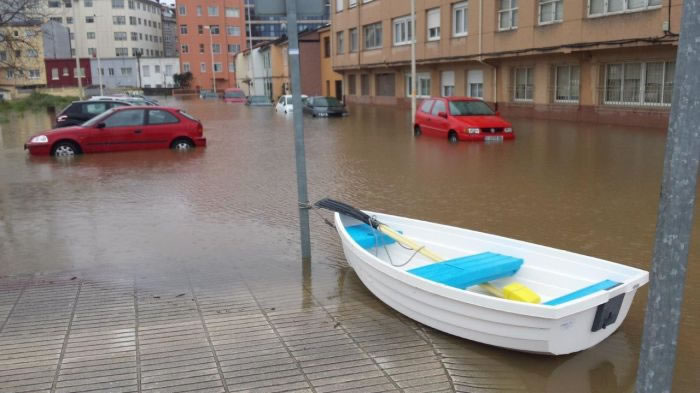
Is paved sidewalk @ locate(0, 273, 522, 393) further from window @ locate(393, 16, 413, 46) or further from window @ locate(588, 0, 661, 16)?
window @ locate(393, 16, 413, 46)

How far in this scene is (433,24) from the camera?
35.1 m

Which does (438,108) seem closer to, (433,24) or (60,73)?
(433,24)

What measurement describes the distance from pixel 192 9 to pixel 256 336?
98560 millimetres

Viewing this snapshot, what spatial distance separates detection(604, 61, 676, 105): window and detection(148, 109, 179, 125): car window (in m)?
15.9

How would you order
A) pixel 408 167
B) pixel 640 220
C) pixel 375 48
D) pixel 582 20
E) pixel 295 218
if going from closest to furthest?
1. pixel 640 220
2. pixel 295 218
3. pixel 408 167
4. pixel 582 20
5. pixel 375 48

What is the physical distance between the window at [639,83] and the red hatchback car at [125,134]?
15244 mm

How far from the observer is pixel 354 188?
11.8 meters

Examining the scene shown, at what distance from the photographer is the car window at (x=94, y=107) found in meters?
23.5

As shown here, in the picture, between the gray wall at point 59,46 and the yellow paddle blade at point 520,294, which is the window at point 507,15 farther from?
the gray wall at point 59,46

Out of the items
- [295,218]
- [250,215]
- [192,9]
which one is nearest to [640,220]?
[295,218]

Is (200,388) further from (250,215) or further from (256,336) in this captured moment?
(250,215)

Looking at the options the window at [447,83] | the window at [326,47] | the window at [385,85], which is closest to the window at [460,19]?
the window at [447,83]

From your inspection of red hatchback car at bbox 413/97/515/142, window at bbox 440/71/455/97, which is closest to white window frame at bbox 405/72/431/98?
window at bbox 440/71/455/97

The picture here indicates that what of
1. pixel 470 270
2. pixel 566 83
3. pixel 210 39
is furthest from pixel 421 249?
pixel 210 39
